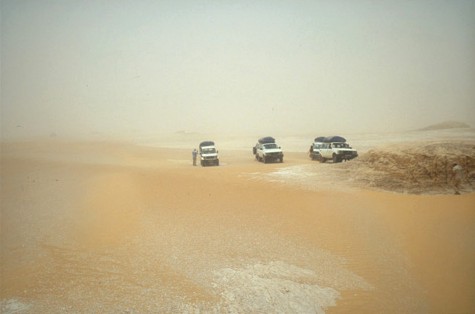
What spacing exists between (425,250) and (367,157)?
10500mm

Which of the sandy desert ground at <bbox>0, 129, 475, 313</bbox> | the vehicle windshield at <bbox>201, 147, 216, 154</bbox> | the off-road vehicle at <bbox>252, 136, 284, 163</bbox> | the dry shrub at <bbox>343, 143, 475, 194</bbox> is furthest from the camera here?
the vehicle windshield at <bbox>201, 147, 216, 154</bbox>

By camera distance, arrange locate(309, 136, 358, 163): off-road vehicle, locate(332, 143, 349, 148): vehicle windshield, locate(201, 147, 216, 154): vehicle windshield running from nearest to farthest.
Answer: locate(309, 136, 358, 163): off-road vehicle < locate(332, 143, 349, 148): vehicle windshield < locate(201, 147, 216, 154): vehicle windshield

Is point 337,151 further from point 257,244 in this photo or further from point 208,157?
point 257,244

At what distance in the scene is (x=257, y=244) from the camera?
387 inches

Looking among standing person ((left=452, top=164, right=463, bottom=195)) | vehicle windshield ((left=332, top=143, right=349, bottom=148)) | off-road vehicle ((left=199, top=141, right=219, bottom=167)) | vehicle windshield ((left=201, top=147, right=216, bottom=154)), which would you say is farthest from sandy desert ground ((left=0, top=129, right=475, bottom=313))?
vehicle windshield ((left=201, top=147, right=216, bottom=154))

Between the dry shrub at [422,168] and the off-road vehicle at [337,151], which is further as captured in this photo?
the off-road vehicle at [337,151]

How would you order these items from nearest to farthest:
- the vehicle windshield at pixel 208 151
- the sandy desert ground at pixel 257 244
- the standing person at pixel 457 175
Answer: the sandy desert ground at pixel 257 244 < the standing person at pixel 457 175 < the vehicle windshield at pixel 208 151

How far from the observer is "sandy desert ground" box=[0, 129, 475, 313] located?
6836 millimetres

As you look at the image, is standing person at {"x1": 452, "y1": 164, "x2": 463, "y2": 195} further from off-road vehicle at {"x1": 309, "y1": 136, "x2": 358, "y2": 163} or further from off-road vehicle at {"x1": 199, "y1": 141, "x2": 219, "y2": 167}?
off-road vehicle at {"x1": 199, "y1": 141, "x2": 219, "y2": 167}

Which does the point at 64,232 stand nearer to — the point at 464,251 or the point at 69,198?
the point at 69,198

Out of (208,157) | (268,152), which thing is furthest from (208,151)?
(268,152)

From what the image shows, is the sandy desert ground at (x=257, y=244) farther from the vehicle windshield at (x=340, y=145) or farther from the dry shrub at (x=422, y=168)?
the vehicle windshield at (x=340, y=145)

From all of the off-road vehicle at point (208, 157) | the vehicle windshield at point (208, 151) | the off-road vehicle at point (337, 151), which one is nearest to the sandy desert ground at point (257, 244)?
the off-road vehicle at point (337, 151)

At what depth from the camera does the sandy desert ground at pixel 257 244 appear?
6.84 meters
